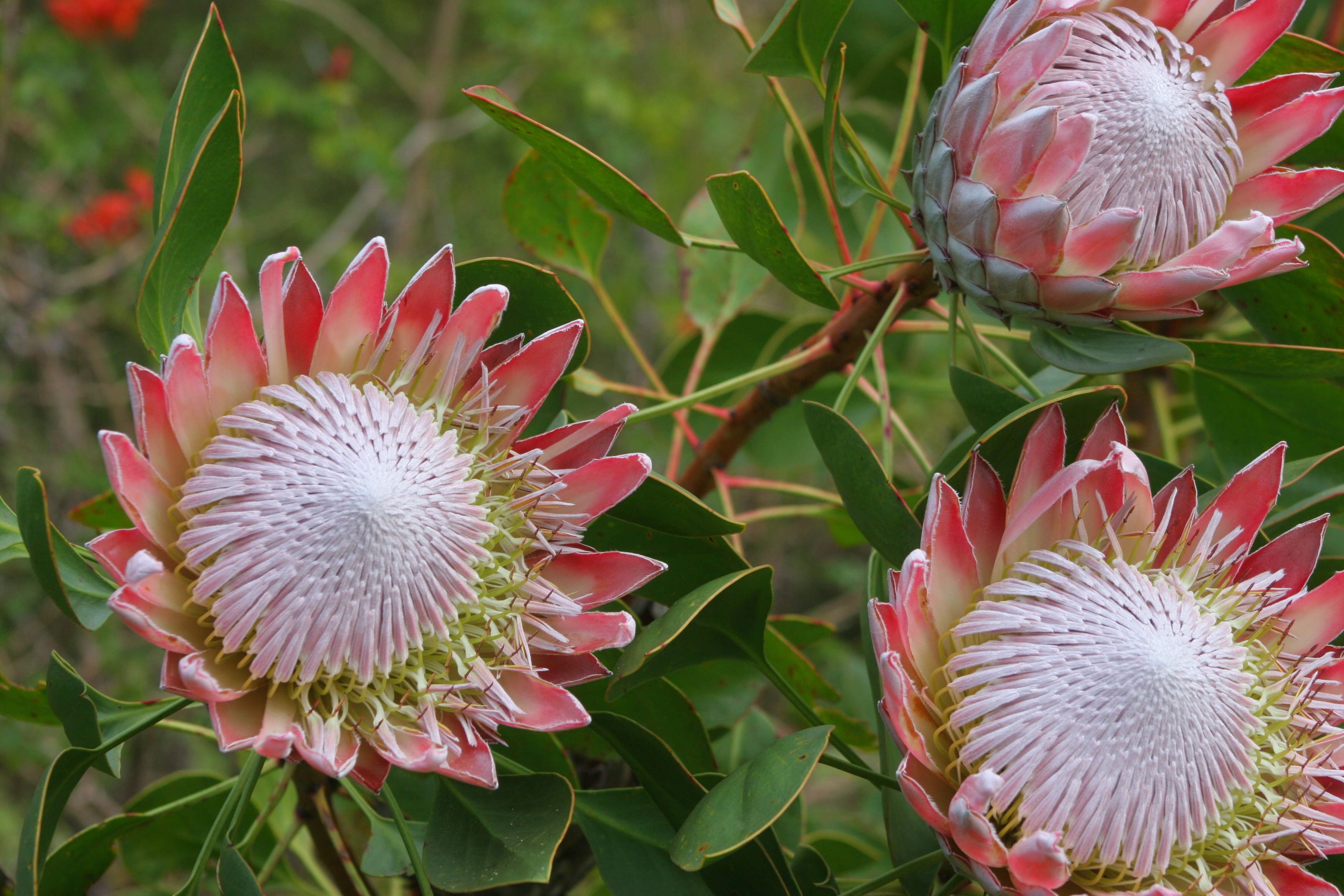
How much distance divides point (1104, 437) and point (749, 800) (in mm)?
430

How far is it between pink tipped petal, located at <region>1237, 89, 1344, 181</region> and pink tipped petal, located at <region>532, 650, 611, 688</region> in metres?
0.74

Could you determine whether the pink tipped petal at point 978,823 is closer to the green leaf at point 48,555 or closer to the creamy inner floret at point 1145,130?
the creamy inner floret at point 1145,130

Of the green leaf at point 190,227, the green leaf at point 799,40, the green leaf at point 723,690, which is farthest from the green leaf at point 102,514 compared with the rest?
the green leaf at point 799,40

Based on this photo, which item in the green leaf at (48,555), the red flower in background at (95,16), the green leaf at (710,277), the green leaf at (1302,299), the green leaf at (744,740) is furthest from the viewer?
the red flower in background at (95,16)

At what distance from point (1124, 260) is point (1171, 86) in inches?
6.6

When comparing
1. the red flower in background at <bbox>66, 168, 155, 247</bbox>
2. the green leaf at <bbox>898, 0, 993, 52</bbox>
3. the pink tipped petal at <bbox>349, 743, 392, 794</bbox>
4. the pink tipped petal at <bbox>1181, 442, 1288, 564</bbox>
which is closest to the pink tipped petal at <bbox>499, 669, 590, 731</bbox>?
the pink tipped petal at <bbox>349, 743, 392, 794</bbox>

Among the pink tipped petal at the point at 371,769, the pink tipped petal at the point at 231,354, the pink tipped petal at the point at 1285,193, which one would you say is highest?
the pink tipped petal at the point at 1285,193

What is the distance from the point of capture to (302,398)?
2.65 ft

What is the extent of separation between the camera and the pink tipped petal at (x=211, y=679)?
0.65 metres

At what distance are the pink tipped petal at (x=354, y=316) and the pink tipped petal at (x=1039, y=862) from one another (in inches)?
25.7

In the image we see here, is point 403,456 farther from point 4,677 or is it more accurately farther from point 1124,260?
point 1124,260

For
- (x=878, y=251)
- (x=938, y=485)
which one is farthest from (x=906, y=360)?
(x=938, y=485)

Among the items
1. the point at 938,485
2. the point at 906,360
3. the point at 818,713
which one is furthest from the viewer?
the point at 906,360

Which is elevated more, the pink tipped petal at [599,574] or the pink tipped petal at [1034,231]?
the pink tipped petal at [1034,231]
